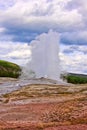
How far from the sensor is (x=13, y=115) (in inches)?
2335

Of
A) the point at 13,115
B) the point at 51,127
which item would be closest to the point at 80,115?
the point at 51,127

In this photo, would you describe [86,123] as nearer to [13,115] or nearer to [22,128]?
[22,128]

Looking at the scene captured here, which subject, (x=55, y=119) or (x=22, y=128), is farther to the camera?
(x=55, y=119)

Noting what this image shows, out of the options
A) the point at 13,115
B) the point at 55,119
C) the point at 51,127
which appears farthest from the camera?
the point at 13,115

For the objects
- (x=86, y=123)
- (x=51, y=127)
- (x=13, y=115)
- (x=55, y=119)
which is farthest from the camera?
(x=13, y=115)

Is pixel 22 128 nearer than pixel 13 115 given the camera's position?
Yes

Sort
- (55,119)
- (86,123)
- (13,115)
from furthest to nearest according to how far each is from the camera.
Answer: (13,115) → (55,119) → (86,123)

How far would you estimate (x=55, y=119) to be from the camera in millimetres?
48469

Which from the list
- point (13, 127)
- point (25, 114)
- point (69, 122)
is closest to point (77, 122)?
point (69, 122)

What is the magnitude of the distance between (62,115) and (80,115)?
2.54 metres

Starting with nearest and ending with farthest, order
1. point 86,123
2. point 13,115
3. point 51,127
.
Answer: point 51,127, point 86,123, point 13,115

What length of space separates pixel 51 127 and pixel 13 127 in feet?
14.6

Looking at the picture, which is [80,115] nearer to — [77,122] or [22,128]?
[77,122]

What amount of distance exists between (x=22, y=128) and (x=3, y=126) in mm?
2741
